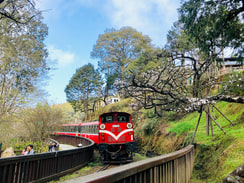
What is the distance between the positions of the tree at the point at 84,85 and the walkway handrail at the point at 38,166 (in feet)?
115

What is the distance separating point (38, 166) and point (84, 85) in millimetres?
39710

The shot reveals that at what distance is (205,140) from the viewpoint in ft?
31.3

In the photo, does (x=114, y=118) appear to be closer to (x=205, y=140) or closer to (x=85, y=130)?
(x=205, y=140)

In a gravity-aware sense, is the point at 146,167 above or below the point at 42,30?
below

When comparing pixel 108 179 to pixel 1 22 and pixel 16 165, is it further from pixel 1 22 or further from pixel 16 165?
pixel 1 22

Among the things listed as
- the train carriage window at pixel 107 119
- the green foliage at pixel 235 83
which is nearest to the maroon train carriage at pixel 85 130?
the train carriage window at pixel 107 119

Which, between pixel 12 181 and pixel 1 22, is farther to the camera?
pixel 1 22

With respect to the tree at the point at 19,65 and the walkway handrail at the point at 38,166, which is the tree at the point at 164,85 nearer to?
the walkway handrail at the point at 38,166

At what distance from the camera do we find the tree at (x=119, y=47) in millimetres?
35656

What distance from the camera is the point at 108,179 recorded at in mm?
1740

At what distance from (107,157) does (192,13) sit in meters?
9.29

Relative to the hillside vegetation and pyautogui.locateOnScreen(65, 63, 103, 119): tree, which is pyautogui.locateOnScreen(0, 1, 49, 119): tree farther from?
pyautogui.locateOnScreen(65, 63, 103, 119): tree

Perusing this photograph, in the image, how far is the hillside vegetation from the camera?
6183 mm

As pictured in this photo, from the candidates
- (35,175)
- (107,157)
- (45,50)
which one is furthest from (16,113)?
(35,175)
